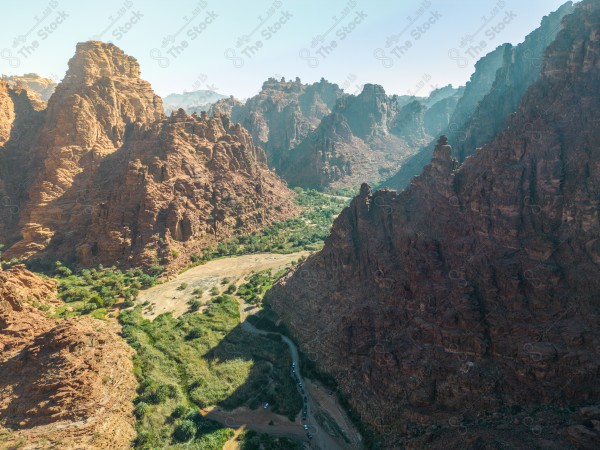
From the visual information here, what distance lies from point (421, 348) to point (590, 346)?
54.0 feet

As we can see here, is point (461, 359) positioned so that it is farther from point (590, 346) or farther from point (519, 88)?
point (519, 88)

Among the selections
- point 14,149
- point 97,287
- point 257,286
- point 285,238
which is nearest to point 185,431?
point 257,286

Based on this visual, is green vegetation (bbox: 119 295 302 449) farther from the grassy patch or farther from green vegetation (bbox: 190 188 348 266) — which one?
green vegetation (bbox: 190 188 348 266)

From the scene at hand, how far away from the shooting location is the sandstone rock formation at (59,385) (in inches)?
1554

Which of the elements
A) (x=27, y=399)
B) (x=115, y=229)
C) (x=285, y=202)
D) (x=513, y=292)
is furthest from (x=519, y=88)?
(x=27, y=399)

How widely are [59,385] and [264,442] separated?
82.5 feet

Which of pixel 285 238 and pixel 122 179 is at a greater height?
pixel 122 179

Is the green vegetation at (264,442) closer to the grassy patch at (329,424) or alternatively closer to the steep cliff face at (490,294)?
the grassy patch at (329,424)

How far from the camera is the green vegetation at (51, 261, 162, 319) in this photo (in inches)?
2677

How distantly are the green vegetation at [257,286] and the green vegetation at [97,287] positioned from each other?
2118 centimetres

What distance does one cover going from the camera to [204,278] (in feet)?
286

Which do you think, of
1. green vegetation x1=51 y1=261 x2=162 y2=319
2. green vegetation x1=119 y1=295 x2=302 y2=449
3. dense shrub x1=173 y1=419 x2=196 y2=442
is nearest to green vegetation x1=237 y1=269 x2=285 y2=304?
green vegetation x1=119 y1=295 x2=302 y2=449

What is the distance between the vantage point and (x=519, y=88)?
114m

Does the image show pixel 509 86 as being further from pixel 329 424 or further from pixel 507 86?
pixel 329 424
